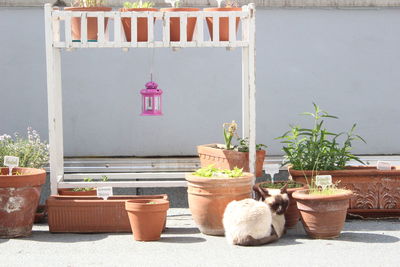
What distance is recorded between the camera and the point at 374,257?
22.0 ft

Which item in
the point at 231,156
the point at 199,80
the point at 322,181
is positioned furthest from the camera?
the point at 199,80

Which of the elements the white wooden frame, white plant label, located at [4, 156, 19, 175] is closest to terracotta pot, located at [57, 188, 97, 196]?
the white wooden frame

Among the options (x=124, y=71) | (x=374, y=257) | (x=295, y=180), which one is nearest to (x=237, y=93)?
(x=124, y=71)

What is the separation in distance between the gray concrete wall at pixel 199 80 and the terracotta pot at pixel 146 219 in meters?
3.37

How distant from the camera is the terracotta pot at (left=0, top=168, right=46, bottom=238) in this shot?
291 inches

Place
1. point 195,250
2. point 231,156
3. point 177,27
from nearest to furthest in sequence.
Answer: point 195,250 < point 177,27 < point 231,156

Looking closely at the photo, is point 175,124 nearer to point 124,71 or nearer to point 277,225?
point 124,71

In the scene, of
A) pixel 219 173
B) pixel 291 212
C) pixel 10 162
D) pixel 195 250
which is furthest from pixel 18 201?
pixel 291 212

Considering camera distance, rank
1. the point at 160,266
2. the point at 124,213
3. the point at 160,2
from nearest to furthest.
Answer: the point at 160,266
the point at 124,213
the point at 160,2

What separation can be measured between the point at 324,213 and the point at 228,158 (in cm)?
148

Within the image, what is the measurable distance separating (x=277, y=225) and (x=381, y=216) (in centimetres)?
152

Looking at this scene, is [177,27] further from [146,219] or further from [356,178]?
[356,178]

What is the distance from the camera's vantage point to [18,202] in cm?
740

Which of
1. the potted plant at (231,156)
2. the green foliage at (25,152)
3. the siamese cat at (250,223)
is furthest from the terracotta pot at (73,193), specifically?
the siamese cat at (250,223)
